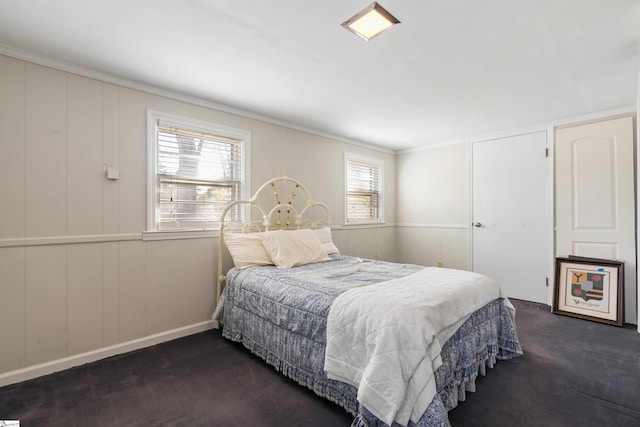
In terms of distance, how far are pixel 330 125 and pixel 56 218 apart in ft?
9.74

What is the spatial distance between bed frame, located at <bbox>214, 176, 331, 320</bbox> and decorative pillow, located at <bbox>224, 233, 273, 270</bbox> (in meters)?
0.19

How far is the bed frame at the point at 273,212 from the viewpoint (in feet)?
10.4

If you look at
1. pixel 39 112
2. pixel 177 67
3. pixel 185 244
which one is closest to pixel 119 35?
pixel 177 67

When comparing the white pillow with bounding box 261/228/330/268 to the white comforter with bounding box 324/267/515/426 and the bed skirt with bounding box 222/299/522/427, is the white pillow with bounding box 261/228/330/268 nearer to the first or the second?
the bed skirt with bounding box 222/299/522/427

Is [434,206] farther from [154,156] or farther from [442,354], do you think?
[154,156]

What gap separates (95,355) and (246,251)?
56.1 inches

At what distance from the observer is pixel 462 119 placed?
12.3ft

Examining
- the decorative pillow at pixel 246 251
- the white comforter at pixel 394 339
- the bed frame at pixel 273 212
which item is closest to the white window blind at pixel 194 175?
the bed frame at pixel 273 212

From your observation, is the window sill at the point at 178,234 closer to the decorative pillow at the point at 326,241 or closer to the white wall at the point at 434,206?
the decorative pillow at the point at 326,241

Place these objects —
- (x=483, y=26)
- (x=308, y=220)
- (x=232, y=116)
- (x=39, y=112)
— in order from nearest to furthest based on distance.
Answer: (x=483, y=26)
(x=39, y=112)
(x=232, y=116)
(x=308, y=220)

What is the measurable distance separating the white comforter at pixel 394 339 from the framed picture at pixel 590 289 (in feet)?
7.60

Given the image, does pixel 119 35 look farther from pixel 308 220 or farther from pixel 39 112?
pixel 308 220

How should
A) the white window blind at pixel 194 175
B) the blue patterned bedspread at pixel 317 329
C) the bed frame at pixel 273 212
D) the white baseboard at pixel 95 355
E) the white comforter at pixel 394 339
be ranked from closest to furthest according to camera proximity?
1. the white comforter at pixel 394 339
2. the blue patterned bedspread at pixel 317 329
3. the white baseboard at pixel 95 355
4. the white window blind at pixel 194 175
5. the bed frame at pixel 273 212

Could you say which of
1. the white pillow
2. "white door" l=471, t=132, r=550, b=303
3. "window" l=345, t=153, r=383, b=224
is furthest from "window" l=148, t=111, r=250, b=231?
"white door" l=471, t=132, r=550, b=303
